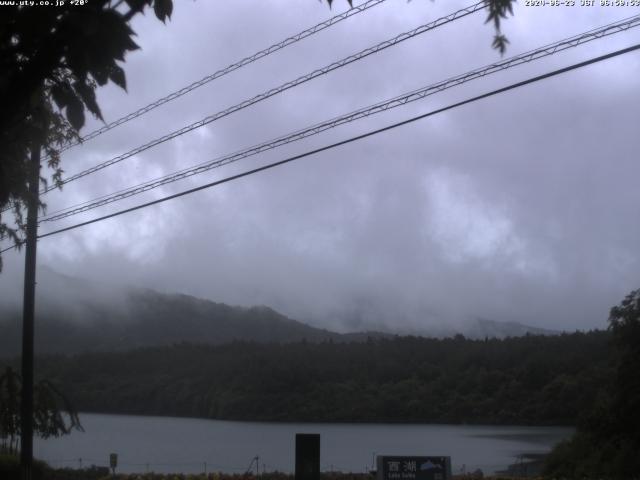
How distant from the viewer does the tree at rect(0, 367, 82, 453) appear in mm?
20609

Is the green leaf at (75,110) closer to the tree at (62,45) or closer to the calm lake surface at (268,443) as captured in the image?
the tree at (62,45)

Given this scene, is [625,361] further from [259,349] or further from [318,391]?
[259,349]

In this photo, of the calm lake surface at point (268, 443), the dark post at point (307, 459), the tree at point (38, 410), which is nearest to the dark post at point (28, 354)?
the tree at point (38, 410)

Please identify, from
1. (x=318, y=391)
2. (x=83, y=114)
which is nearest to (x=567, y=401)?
(x=318, y=391)

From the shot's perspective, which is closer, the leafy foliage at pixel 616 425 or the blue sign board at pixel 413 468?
the blue sign board at pixel 413 468

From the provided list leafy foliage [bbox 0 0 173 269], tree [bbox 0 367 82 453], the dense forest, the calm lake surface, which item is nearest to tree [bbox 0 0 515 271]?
leafy foliage [bbox 0 0 173 269]

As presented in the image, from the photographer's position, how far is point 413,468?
49.3 ft

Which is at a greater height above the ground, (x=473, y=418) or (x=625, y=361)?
(x=625, y=361)

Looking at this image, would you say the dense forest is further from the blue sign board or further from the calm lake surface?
the blue sign board

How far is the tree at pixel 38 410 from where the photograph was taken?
2061 cm

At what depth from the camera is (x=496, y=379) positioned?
45.6 meters

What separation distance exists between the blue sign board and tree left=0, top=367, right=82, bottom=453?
8.98 meters

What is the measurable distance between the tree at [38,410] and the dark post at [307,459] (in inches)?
397

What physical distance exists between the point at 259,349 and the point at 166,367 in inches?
483
